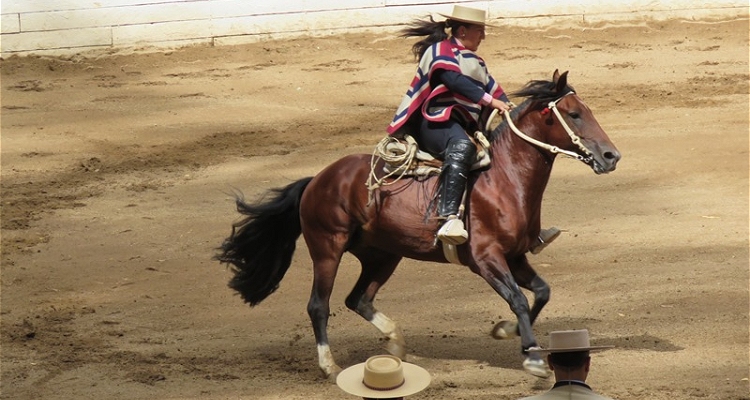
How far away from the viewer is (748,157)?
14.4m

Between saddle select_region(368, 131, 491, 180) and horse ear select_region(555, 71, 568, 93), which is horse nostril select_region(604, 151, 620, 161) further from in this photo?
saddle select_region(368, 131, 491, 180)

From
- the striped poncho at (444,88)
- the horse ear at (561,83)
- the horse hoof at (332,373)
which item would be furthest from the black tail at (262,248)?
the horse ear at (561,83)

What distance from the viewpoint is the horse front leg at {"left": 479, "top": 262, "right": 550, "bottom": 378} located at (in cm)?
843

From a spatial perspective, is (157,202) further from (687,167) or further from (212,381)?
(687,167)

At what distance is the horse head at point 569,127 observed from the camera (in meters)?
8.70

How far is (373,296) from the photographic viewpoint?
31.7ft

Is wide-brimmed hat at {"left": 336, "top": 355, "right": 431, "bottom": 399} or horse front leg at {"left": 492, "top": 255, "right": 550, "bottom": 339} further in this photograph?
horse front leg at {"left": 492, "top": 255, "right": 550, "bottom": 339}

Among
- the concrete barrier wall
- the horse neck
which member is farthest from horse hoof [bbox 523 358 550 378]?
the concrete barrier wall

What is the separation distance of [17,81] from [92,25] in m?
1.44

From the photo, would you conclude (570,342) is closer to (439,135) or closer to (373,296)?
(439,135)

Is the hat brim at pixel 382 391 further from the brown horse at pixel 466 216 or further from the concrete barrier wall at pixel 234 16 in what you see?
the concrete barrier wall at pixel 234 16

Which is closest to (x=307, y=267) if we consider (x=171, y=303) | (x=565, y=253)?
(x=171, y=303)

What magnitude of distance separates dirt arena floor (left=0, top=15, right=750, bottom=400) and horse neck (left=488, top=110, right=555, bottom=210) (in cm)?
135

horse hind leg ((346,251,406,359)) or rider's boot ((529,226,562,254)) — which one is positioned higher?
rider's boot ((529,226,562,254))
